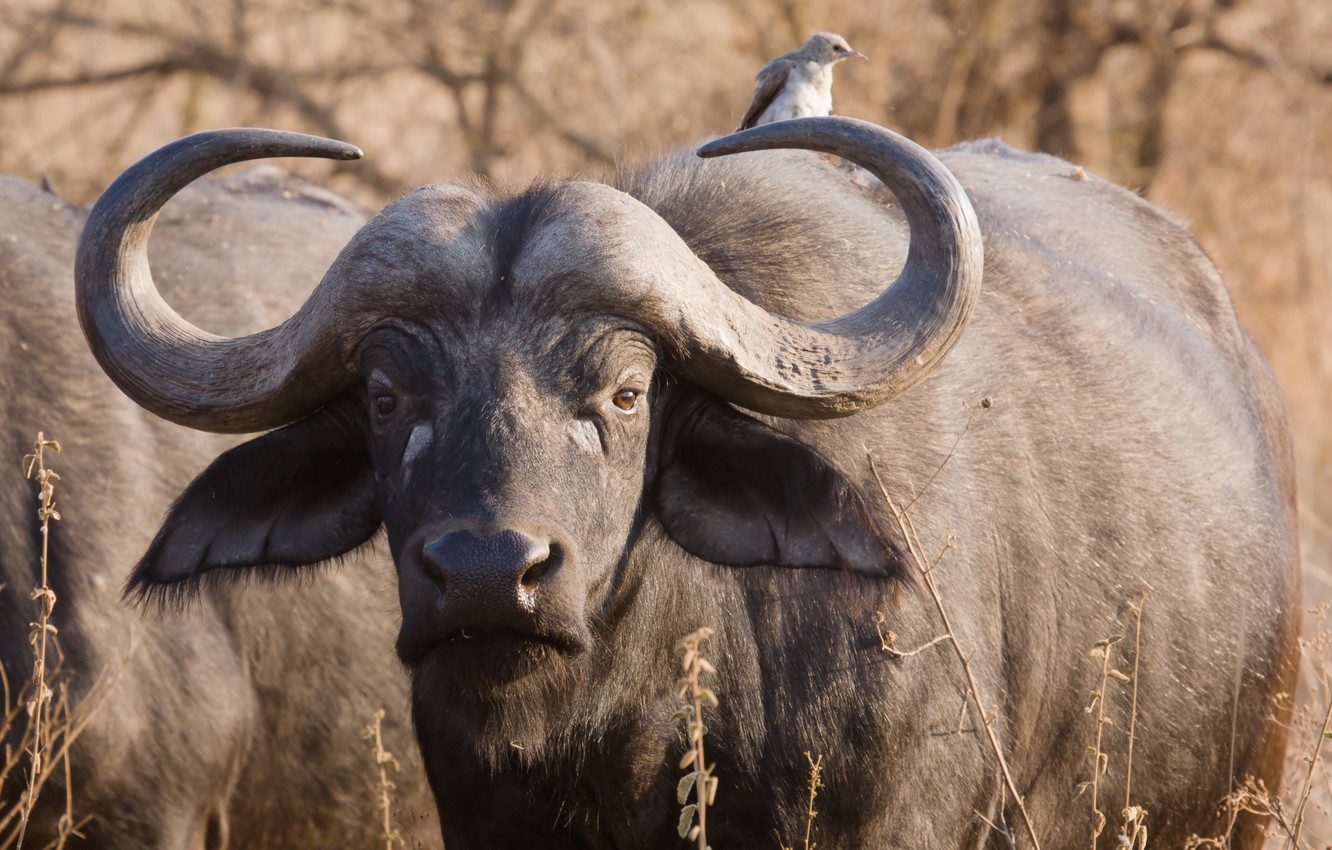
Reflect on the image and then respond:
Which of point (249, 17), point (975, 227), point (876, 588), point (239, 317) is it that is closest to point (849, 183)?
point (975, 227)

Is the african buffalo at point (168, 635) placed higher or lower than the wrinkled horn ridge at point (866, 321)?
lower

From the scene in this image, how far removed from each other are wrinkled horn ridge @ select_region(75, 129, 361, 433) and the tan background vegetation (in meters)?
7.00

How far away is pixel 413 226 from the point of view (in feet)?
10.9

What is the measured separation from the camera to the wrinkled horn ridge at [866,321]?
10.7 ft

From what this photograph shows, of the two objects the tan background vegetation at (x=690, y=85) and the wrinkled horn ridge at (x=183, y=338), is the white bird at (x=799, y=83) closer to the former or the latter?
the wrinkled horn ridge at (x=183, y=338)

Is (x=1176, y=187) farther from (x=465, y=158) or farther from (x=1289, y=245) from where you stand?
(x=465, y=158)

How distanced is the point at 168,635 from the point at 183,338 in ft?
4.83

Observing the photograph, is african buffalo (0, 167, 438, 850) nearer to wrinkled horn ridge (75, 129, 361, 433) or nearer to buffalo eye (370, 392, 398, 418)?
wrinkled horn ridge (75, 129, 361, 433)

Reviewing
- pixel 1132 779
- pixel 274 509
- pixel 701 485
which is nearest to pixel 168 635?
pixel 274 509

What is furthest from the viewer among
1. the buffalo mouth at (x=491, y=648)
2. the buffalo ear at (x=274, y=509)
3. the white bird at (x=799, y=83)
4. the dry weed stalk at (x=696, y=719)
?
the white bird at (x=799, y=83)

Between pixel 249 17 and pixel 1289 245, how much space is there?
7.02m

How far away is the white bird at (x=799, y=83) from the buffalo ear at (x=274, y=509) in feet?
8.00

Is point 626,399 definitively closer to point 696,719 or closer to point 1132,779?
point 696,719

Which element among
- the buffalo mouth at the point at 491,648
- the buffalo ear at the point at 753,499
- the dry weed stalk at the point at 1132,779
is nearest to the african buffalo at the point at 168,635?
the buffalo mouth at the point at 491,648
